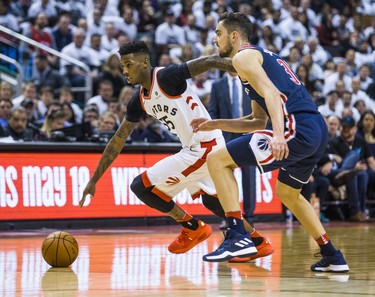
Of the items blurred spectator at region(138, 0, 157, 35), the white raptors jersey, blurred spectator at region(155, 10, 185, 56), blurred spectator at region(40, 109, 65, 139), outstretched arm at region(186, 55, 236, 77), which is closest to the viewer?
outstretched arm at region(186, 55, 236, 77)

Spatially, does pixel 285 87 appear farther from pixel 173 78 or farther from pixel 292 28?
pixel 292 28

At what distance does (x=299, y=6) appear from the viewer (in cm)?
2344

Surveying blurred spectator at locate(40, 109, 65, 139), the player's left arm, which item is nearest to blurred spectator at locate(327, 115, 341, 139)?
blurred spectator at locate(40, 109, 65, 139)

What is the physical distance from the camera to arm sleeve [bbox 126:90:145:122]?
26.2 ft

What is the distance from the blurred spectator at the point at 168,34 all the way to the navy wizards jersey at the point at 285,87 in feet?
40.6

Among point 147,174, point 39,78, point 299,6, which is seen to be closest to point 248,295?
point 147,174

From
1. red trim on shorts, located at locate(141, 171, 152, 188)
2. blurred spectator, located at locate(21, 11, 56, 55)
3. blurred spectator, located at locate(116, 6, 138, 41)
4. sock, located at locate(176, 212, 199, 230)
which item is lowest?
sock, located at locate(176, 212, 199, 230)

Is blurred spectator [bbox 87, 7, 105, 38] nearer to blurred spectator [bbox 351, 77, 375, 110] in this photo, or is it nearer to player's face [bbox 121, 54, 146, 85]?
blurred spectator [bbox 351, 77, 375, 110]

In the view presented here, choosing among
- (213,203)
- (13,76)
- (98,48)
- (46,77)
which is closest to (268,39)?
(98,48)

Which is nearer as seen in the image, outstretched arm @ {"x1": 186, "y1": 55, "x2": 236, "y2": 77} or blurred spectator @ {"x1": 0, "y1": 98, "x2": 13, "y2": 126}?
outstretched arm @ {"x1": 186, "y1": 55, "x2": 236, "y2": 77}

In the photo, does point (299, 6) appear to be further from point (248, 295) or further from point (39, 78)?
point (248, 295)

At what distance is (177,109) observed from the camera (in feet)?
26.0

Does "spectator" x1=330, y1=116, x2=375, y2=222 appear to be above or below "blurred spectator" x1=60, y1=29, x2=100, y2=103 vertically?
below

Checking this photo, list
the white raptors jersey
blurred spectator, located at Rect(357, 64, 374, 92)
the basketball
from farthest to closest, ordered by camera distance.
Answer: blurred spectator, located at Rect(357, 64, 374, 92), the white raptors jersey, the basketball
